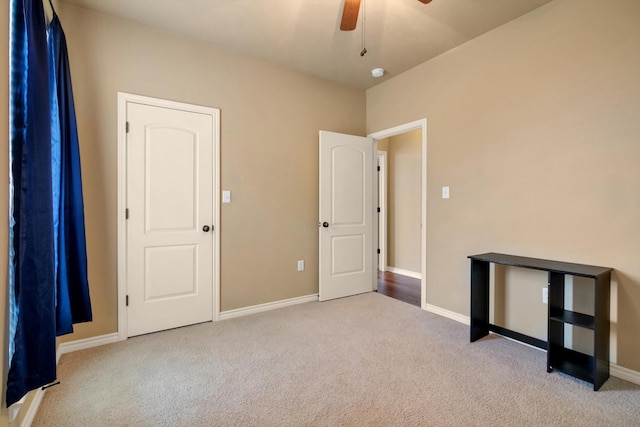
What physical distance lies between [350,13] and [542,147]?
5.94 ft

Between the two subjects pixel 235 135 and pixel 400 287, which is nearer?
pixel 235 135

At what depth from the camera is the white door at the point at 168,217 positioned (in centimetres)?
270

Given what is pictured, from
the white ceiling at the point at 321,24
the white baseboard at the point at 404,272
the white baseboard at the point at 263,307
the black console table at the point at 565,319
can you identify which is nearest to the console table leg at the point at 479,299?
the black console table at the point at 565,319

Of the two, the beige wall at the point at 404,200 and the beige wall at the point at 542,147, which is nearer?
the beige wall at the point at 542,147

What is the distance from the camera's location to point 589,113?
87.2 inches

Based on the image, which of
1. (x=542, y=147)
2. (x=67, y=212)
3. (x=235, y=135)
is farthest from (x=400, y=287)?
(x=67, y=212)

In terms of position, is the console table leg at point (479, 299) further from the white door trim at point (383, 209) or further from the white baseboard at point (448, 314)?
the white door trim at point (383, 209)

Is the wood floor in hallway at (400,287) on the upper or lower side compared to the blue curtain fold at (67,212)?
lower

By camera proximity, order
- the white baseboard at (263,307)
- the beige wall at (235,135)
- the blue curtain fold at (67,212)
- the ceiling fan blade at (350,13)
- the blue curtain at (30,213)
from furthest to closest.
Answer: the white baseboard at (263,307) < the beige wall at (235,135) < the blue curtain fold at (67,212) < the ceiling fan blade at (350,13) < the blue curtain at (30,213)

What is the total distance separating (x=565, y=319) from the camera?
2078 mm

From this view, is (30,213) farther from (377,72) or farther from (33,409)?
(377,72)

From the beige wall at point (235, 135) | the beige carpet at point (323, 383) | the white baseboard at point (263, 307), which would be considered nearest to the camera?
the beige carpet at point (323, 383)

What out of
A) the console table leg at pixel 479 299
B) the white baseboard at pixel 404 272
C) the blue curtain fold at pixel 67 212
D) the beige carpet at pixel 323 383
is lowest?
the beige carpet at pixel 323 383

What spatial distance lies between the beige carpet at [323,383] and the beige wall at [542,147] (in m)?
0.63
